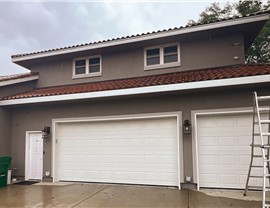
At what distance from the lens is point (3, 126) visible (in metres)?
8.54

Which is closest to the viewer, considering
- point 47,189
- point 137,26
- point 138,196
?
point 138,196

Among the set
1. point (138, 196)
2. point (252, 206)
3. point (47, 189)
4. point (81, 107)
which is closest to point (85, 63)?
point (81, 107)

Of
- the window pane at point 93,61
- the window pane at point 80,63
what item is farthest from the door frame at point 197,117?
the window pane at point 80,63

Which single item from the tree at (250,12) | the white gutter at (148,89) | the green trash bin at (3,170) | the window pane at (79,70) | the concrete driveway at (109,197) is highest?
the tree at (250,12)

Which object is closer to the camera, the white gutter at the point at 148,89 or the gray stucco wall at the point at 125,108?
the white gutter at the point at 148,89

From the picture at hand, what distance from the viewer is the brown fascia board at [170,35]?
7.51 meters

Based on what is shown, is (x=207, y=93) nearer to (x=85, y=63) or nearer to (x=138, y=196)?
(x=138, y=196)

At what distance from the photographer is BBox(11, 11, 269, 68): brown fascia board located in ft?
24.6

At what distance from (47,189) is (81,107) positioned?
293 centimetres

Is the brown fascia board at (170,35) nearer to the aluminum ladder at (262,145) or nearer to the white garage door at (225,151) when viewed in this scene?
the aluminum ladder at (262,145)

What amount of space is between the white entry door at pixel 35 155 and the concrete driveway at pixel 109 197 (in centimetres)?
110

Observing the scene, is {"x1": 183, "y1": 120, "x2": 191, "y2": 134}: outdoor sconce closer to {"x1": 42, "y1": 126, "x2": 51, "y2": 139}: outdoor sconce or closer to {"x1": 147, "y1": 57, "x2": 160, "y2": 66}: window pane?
{"x1": 147, "y1": 57, "x2": 160, "y2": 66}: window pane

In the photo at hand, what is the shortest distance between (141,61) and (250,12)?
359 inches

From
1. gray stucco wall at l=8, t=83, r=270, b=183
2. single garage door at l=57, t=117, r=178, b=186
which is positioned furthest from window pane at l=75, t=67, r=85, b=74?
single garage door at l=57, t=117, r=178, b=186
